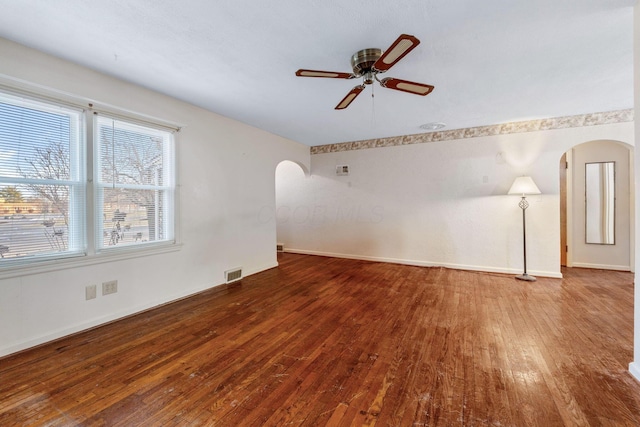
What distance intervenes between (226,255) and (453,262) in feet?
13.2

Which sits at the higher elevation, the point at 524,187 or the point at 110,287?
the point at 524,187

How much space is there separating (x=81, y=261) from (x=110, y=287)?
389 millimetres

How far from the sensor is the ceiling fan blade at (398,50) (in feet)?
5.08

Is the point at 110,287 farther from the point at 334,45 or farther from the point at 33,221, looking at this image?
the point at 334,45

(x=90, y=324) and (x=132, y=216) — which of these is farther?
(x=132, y=216)

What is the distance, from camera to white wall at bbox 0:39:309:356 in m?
2.16

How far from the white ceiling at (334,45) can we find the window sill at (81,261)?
183cm

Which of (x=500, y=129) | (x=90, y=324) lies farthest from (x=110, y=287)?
(x=500, y=129)

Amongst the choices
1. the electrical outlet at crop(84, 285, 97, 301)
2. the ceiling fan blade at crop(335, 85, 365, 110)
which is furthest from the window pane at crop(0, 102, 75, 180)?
the ceiling fan blade at crop(335, 85, 365, 110)

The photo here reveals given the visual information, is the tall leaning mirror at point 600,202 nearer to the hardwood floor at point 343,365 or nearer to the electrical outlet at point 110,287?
the hardwood floor at point 343,365

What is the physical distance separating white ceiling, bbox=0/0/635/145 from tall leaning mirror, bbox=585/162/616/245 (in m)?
1.70

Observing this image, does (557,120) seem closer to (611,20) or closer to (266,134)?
(611,20)

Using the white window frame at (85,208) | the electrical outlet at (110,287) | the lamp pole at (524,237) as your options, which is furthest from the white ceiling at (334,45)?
the electrical outlet at (110,287)

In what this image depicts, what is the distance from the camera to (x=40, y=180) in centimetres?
222
